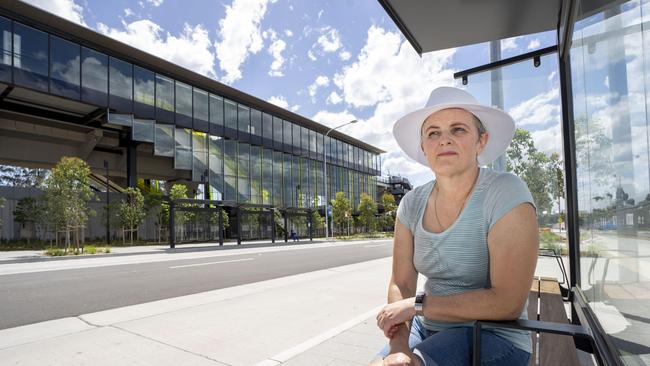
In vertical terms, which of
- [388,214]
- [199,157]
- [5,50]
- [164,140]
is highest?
[5,50]

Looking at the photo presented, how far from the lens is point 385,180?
249 feet

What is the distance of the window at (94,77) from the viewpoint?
85.9 ft

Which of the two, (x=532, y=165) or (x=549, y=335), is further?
(x=532, y=165)

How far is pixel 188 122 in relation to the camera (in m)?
33.6

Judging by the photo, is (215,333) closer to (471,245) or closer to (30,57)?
(471,245)

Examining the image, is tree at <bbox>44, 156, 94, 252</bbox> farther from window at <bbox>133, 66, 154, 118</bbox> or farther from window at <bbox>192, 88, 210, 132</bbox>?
window at <bbox>192, 88, 210, 132</bbox>

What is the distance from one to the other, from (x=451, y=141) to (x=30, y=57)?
29326 millimetres

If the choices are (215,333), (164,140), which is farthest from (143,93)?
(215,333)

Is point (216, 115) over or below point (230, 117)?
below

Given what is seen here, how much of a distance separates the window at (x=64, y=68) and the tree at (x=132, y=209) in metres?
8.08

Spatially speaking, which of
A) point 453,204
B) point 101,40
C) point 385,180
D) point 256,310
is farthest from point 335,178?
point 453,204

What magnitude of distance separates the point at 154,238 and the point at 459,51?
36184mm

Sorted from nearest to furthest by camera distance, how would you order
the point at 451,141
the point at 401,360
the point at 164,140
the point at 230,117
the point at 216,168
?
the point at 401,360 < the point at 451,141 < the point at 164,140 < the point at 216,168 < the point at 230,117

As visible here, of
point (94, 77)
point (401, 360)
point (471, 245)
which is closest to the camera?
point (401, 360)
